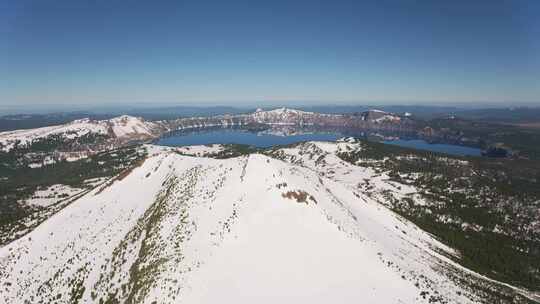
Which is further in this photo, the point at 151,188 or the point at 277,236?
the point at 151,188

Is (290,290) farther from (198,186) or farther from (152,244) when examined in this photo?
(198,186)

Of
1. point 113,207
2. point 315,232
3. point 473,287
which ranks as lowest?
point 473,287

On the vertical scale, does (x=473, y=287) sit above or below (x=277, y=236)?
below

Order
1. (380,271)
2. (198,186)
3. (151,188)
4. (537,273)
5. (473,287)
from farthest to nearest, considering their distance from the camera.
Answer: (537,273)
(151,188)
(198,186)
(473,287)
(380,271)

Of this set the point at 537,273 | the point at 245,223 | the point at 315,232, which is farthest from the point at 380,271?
the point at 537,273

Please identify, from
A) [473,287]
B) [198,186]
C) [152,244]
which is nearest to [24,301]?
[152,244]

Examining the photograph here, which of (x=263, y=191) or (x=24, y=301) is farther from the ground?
(x=263, y=191)

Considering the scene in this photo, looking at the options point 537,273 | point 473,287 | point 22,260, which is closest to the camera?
point 473,287
